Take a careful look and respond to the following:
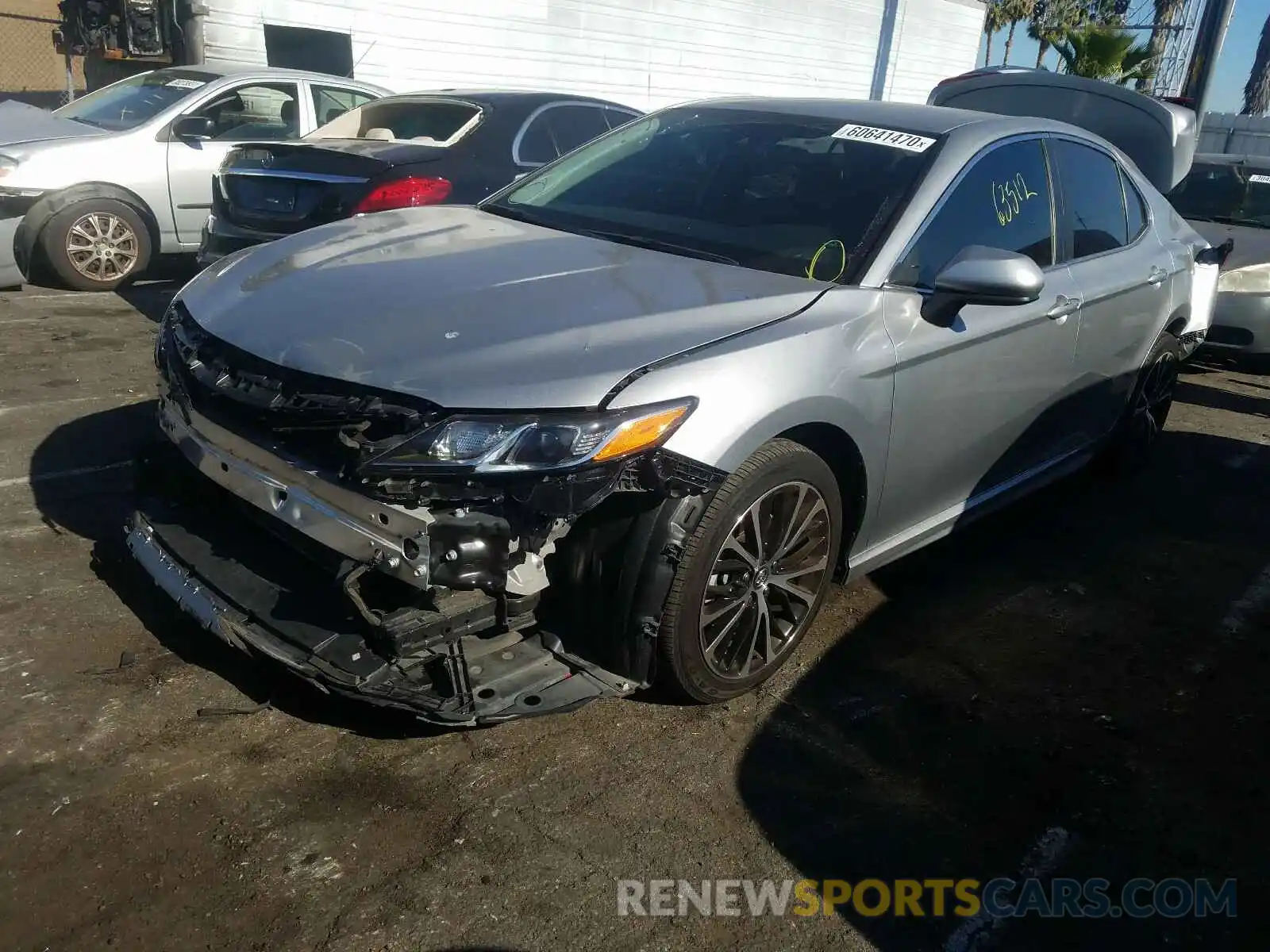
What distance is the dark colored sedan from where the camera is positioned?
20.4ft

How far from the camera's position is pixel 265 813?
2.59m

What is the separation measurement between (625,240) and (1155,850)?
241 cm

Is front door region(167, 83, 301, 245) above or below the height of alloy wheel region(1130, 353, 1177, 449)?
above

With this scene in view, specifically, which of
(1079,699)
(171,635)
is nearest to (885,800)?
(1079,699)

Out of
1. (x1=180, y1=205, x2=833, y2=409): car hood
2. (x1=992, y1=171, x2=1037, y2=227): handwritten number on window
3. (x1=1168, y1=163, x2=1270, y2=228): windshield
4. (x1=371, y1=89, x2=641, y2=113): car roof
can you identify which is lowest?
(x1=1168, y1=163, x2=1270, y2=228): windshield

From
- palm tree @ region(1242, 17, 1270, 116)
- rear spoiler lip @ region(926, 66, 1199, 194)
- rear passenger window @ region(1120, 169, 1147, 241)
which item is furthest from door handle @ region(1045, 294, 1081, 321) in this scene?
palm tree @ region(1242, 17, 1270, 116)

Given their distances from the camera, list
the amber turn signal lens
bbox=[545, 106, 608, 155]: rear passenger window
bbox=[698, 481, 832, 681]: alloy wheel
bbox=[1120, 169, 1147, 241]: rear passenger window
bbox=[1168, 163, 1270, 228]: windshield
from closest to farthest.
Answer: the amber turn signal lens
bbox=[698, 481, 832, 681]: alloy wheel
bbox=[1120, 169, 1147, 241]: rear passenger window
bbox=[545, 106, 608, 155]: rear passenger window
bbox=[1168, 163, 1270, 228]: windshield

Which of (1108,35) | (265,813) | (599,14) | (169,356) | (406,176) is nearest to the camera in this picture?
(265,813)

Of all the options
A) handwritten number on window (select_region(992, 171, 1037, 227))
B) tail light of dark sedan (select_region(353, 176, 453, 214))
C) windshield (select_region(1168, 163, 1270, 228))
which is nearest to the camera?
handwritten number on window (select_region(992, 171, 1037, 227))

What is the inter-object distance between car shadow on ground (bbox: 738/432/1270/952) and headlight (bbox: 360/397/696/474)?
104cm

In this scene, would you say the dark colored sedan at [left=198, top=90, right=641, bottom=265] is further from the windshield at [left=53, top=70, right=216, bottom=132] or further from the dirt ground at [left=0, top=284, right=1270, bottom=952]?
the dirt ground at [left=0, top=284, right=1270, bottom=952]

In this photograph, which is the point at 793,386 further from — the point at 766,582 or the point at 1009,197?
the point at 1009,197

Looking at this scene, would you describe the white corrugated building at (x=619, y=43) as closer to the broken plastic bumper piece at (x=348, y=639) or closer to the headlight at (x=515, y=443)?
the broken plastic bumper piece at (x=348, y=639)

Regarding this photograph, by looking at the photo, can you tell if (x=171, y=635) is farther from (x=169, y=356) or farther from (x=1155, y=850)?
(x=1155, y=850)
